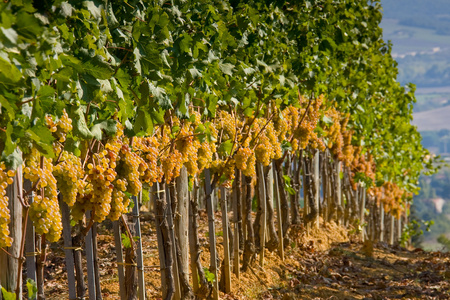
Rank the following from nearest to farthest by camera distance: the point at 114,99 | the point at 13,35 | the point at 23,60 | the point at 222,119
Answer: the point at 13,35 → the point at 23,60 → the point at 114,99 → the point at 222,119

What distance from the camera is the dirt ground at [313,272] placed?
6414 millimetres

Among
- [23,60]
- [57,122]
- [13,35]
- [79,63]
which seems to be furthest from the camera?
[57,122]

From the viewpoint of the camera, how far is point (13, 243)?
121 inches

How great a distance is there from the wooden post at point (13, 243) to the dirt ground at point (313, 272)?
6.66ft

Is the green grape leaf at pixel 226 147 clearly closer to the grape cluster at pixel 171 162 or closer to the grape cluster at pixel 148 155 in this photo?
the grape cluster at pixel 171 162

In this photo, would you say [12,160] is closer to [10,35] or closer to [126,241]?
[10,35]

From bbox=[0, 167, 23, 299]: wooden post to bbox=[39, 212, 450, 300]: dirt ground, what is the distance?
6.66 ft

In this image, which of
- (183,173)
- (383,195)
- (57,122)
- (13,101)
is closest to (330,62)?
(183,173)

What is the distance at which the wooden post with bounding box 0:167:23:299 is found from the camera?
3043 mm

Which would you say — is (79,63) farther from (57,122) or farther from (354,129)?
(354,129)

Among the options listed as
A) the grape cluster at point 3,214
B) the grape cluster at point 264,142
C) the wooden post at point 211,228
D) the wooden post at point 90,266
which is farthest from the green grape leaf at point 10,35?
the grape cluster at point 264,142

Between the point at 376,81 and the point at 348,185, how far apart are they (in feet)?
7.62

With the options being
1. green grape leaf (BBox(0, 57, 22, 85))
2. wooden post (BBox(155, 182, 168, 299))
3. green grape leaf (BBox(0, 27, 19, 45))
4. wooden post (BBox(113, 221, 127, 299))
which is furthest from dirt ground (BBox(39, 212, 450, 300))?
green grape leaf (BBox(0, 27, 19, 45))

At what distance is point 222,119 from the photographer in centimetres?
565
